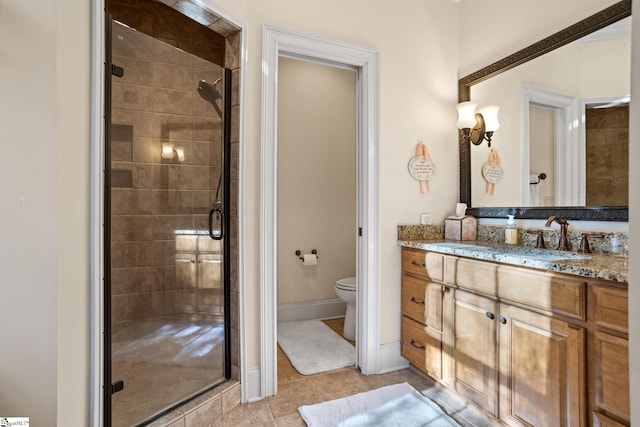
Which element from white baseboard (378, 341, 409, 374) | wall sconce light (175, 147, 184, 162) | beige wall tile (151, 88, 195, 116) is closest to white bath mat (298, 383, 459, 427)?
white baseboard (378, 341, 409, 374)

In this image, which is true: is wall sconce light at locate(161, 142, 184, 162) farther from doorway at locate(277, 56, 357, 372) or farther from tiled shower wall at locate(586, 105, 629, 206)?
tiled shower wall at locate(586, 105, 629, 206)

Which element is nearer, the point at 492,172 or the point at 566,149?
the point at 566,149

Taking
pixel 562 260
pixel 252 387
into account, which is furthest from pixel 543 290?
pixel 252 387

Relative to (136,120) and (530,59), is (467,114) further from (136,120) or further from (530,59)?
(136,120)

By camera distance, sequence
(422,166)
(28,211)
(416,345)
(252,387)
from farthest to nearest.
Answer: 1. (422,166)
2. (416,345)
3. (252,387)
4. (28,211)

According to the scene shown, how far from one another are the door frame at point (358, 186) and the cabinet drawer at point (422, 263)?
0.67 feet

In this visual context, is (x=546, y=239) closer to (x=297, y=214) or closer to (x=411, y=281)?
(x=411, y=281)

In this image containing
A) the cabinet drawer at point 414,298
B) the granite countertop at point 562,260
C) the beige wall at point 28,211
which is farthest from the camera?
the cabinet drawer at point 414,298

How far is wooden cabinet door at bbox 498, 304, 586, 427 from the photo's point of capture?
1.31m

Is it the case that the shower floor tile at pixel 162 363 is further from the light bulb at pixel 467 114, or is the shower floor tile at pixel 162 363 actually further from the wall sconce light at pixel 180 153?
the light bulb at pixel 467 114

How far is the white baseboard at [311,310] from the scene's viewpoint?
128 inches

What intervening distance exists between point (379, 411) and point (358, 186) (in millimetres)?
1408

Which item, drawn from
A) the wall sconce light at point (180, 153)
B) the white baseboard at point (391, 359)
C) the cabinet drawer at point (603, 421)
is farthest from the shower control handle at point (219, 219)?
the cabinet drawer at point (603, 421)

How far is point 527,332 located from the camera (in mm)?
1501
